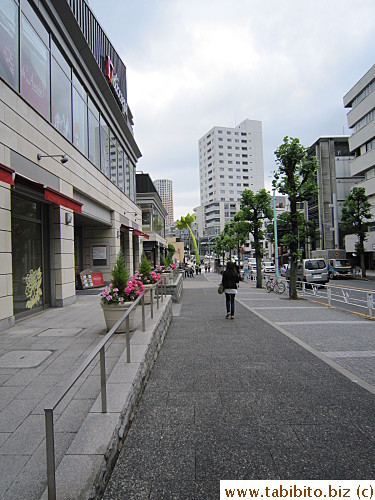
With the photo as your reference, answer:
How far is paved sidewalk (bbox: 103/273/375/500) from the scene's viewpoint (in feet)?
8.66

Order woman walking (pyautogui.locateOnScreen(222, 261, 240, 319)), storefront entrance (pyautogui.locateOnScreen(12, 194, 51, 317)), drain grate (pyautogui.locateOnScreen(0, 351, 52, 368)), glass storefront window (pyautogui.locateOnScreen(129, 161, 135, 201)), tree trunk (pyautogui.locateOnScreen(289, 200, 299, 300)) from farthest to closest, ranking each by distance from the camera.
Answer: glass storefront window (pyautogui.locateOnScreen(129, 161, 135, 201)), tree trunk (pyautogui.locateOnScreen(289, 200, 299, 300)), woman walking (pyautogui.locateOnScreen(222, 261, 240, 319)), storefront entrance (pyautogui.locateOnScreen(12, 194, 51, 317)), drain grate (pyautogui.locateOnScreen(0, 351, 52, 368))

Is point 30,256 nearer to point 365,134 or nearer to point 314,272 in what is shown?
point 314,272

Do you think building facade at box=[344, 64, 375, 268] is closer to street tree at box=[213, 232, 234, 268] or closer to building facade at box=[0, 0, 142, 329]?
street tree at box=[213, 232, 234, 268]

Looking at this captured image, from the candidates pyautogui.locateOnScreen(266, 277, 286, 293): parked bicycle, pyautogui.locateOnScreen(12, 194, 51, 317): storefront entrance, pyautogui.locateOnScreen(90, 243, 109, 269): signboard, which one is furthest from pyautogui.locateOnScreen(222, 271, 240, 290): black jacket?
pyautogui.locateOnScreen(266, 277, 286, 293): parked bicycle

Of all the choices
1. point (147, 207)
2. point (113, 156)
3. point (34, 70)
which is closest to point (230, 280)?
point (34, 70)

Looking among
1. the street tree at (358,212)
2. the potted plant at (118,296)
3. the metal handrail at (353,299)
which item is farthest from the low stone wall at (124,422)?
the street tree at (358,212)

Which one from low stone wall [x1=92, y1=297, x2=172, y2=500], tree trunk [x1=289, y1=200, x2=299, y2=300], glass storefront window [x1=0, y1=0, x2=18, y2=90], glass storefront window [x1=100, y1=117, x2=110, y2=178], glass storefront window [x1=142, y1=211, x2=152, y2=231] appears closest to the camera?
low stone wall [x1=92, y1=297, x2=172, y2=500]

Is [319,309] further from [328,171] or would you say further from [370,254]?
[328,171]

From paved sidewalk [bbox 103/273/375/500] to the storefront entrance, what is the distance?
4.19 metres

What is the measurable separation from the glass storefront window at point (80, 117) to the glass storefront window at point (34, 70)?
2.79m

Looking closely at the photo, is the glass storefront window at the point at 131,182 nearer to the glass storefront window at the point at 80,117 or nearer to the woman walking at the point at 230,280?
the glass storefront window at the point at 80,117

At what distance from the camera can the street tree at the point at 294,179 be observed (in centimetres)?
1655

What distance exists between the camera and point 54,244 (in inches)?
424

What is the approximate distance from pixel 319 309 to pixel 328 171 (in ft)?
161
